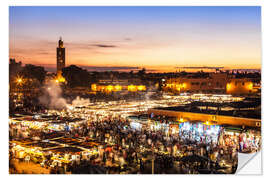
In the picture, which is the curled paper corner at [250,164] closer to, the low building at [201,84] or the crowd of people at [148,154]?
the crowd of people at [148,154]

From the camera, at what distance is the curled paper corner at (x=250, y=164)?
6.10 metres

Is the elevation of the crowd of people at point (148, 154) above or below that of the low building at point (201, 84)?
below

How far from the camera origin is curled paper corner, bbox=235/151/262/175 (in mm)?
6098

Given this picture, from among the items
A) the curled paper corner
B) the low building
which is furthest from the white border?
the low building

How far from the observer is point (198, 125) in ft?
31.7

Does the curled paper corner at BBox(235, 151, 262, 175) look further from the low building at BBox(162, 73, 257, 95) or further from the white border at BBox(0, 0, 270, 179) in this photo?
the low building at BBox(162, 73, 257, 95)

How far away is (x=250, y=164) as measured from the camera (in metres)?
6.29
